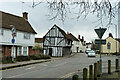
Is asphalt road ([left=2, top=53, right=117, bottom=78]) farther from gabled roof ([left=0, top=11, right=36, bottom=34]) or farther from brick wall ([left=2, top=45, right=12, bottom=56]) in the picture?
gabled roof ([left=0, top=11, right=36, bottom=34])

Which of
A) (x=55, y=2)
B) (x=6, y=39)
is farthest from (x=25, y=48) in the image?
(x=55, y=2)

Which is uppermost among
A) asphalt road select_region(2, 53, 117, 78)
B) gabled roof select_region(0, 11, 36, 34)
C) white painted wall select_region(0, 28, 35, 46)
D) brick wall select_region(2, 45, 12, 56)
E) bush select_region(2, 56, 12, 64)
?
gabled roof select_region(0, 11, 36, 34)

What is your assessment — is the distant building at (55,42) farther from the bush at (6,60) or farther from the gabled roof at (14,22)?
the bush at (6,60)

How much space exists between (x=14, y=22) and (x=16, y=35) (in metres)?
3.20

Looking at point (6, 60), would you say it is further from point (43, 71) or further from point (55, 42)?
point (55, 42)

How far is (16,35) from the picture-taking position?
28.9 metres

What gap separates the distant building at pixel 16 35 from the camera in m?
26.2

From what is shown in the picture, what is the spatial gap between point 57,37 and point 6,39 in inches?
769

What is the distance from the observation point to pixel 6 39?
26391 millimetres

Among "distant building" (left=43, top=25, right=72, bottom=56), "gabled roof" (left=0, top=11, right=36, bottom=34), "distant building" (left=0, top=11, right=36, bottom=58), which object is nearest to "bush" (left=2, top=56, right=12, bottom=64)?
Answer: "distant building" (left=0, top=11, right=36, bottom=58)

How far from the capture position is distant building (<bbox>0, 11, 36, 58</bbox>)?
26172 mm

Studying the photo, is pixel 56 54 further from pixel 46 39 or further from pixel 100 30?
pixel 100 30

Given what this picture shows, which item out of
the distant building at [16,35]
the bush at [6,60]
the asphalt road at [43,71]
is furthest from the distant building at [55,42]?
the asphalt road at [43,71]

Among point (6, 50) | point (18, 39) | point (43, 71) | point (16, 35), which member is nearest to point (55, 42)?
point (18, 39)
